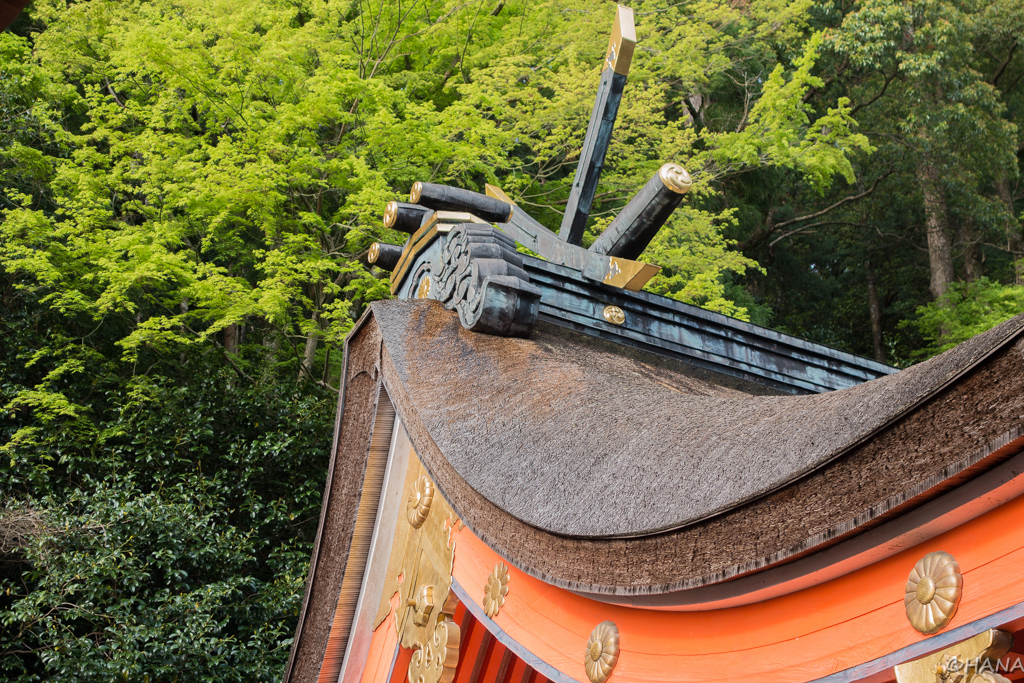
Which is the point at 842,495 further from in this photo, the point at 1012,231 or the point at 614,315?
the point at 1012,231

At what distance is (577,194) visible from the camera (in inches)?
154

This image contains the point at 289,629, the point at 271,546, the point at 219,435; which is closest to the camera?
the point at 289,629

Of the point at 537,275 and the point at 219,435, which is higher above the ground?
the point at 219,435

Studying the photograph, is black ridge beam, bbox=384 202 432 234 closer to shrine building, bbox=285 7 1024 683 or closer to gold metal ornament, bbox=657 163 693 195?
shrine building, bbox=285 7 1024 683

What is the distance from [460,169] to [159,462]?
4233mm

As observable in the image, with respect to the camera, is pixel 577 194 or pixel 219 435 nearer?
pixel 577 194

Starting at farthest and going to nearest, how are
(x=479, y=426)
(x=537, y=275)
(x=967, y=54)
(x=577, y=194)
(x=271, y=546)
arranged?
(x=967, y=54) → (x=271, y=546) → (x=577, y=194) → (x=537, y=275) → (x=479, y=426)

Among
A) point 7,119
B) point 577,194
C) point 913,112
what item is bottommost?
point 577,194

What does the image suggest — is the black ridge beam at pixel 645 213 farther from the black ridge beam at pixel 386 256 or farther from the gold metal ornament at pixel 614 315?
the black ridge beam at pixel 386 256

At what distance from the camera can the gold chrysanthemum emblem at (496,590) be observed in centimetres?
225

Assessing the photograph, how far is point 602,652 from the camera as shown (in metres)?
1.77

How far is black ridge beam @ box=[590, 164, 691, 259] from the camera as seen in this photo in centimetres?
332

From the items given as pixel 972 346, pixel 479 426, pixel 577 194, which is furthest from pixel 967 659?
pixel 577 194

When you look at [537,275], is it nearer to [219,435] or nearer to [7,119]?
[219,435]
